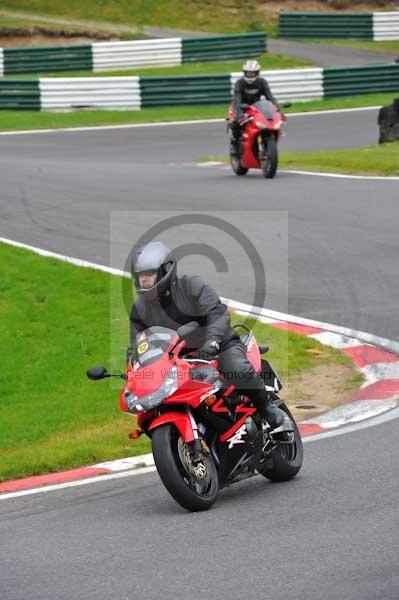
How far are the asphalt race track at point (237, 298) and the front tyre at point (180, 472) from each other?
11cm

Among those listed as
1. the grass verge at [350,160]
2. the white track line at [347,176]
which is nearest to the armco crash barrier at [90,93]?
the grass verge at [350,160]

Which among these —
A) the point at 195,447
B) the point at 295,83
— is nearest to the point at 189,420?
the point at 195,447

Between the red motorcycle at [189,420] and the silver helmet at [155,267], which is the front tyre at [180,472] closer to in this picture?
the red motorcycle at [189,420]

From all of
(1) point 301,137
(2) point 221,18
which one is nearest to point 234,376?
(1) point 301,137

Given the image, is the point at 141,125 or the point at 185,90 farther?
the point at 185,90

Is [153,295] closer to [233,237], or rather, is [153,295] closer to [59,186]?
[233,237]

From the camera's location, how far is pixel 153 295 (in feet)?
24.0

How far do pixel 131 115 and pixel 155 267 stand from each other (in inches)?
931

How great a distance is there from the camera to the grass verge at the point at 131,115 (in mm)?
29391

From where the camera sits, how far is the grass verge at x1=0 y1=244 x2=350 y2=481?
905cm

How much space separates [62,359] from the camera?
36.9 ft

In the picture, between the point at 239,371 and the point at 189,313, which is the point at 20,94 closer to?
the point at 189,313

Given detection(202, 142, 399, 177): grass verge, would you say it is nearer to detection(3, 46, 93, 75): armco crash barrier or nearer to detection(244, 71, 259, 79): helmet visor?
detection(244, 71, 259, 79): helmet visor

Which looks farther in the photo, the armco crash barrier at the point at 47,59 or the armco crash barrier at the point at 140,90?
the armco crash barrier at the point at 47,59
